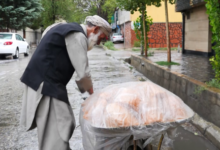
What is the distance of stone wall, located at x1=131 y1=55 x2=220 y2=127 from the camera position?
454 centimetres

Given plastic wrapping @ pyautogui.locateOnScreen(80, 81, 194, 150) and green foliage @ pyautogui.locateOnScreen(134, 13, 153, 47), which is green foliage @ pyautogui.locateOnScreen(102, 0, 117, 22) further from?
plastic wrapping @ pyautogui.locateOnScreen(80, 81, 194, 150)

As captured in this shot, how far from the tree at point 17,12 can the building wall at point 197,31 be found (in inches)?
570

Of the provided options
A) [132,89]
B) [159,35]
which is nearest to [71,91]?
[132,89]

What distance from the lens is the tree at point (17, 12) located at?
75.0 ft

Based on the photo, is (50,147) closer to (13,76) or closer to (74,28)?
(74,28)

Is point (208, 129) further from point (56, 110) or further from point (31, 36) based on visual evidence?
point (31, 36)

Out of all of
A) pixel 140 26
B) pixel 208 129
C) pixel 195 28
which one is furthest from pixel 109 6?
pixel 208 129

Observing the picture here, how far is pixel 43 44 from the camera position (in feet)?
8.41

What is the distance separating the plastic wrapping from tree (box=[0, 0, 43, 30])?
71.8 feet

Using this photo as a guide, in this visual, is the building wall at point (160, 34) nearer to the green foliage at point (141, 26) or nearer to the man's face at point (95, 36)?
the green foliage at point (141, 26)

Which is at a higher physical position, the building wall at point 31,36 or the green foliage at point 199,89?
the building wall at point 31,36

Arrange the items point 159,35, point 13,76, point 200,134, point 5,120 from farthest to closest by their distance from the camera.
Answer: point 159,35 < point 13,76 < point 5,120 < point 200,134

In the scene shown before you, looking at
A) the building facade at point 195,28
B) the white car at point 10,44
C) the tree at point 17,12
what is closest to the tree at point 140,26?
the building facade at point 195,28

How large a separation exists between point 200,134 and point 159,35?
23.3 m
